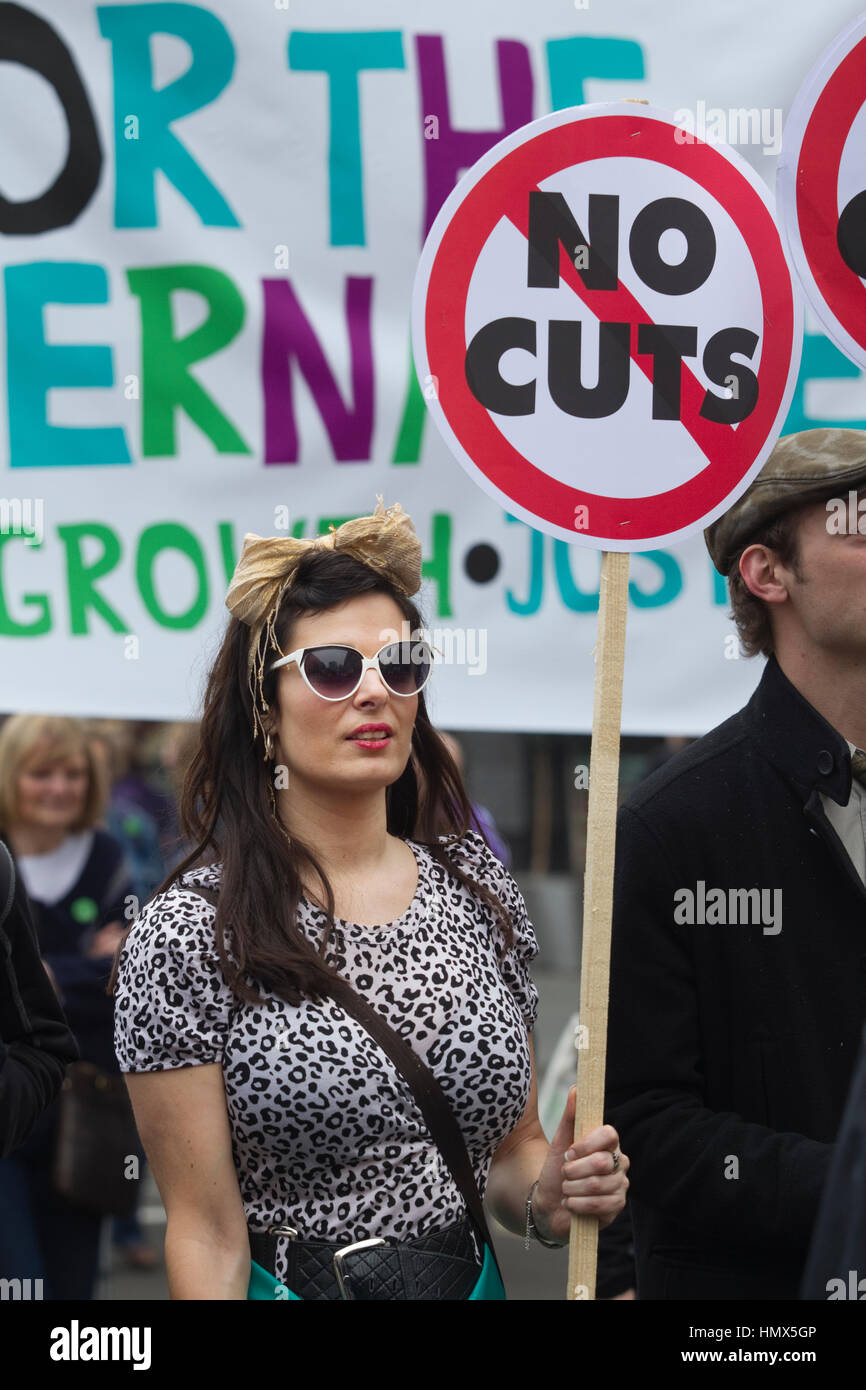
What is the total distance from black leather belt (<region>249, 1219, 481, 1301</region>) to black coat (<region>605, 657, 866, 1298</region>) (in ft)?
1.34

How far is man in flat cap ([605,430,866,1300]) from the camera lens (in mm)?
2602

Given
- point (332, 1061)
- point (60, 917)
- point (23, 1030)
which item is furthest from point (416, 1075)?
point (60, 917)

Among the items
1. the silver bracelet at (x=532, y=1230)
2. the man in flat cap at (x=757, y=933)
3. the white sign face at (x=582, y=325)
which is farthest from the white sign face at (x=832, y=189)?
the silver bracelet at (x=532, y=1230)

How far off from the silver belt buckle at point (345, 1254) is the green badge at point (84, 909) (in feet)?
8.03

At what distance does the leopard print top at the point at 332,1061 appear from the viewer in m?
2.29

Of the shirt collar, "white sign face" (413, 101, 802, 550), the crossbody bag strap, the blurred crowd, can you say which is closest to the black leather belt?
the crossbody bag strap

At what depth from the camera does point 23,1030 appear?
8.75 feet

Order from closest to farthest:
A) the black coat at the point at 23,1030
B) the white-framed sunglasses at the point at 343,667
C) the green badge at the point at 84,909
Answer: the white-framed sunglasses at the point at 343,667
the black coat at the point at 23,1030
the green badge at the point at 84,909

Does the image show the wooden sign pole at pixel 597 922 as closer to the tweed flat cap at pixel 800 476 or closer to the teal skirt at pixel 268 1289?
the teal skirt at pixel 268 1289

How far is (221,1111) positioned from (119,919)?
2.37 metres

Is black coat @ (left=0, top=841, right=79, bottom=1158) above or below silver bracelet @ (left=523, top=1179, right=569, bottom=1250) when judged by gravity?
above

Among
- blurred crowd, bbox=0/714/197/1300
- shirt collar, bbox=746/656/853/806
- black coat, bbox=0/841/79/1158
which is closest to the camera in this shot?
black coat, bbox=0/841/79/1158

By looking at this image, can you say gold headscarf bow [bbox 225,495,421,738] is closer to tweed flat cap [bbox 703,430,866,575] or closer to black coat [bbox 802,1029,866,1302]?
tweed flat cap [bbox 703,430,866,575]

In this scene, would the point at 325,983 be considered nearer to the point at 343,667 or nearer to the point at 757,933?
the point at 343,667
